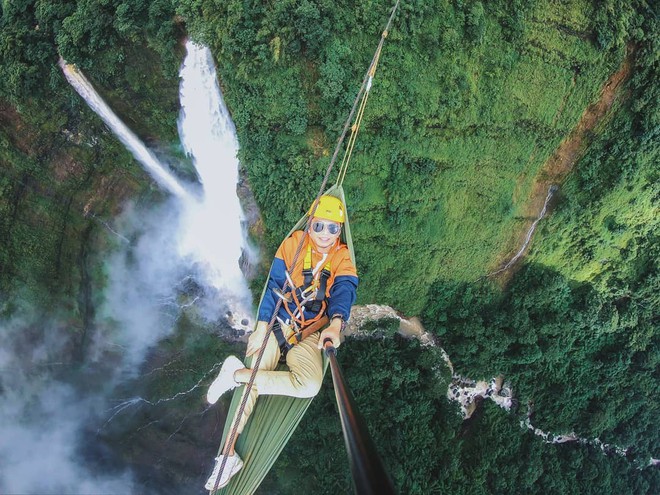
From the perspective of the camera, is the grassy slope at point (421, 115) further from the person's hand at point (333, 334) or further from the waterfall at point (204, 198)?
the person's hand at point (333, 334)

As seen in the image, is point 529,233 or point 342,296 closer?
point 342,296

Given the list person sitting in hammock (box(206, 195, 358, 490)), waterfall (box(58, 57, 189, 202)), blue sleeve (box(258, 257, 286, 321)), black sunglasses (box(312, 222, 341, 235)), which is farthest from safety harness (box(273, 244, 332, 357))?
waterfall (box(58, 57, 189, 202))

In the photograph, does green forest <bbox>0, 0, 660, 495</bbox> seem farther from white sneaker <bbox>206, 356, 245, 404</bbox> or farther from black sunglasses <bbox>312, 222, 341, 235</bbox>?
white sneaker <bbox>206, 356, 245, 404</bbox>

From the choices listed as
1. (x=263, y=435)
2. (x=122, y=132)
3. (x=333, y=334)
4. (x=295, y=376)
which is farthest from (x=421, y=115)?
(x=122, y=132)

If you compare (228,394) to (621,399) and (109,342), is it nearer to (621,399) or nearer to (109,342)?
(109,342)

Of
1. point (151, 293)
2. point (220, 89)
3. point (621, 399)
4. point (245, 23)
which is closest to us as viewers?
point (245, 23)

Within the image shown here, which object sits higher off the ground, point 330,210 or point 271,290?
point 330,210

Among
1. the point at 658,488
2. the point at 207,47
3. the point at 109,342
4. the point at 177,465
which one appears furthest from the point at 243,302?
the point at 658,488

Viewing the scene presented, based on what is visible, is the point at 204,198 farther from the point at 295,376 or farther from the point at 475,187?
the point at 295,376
